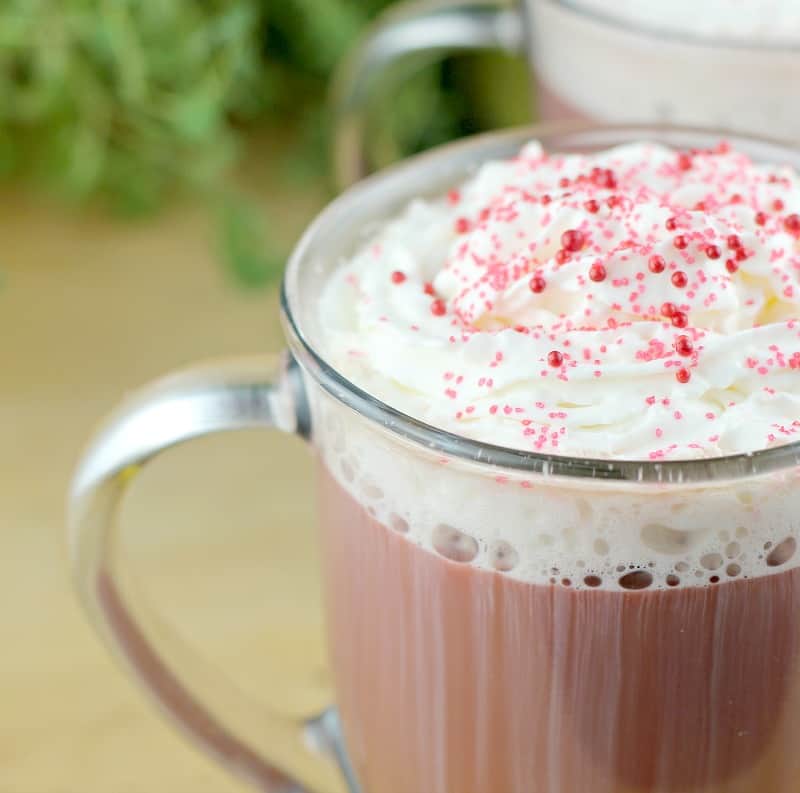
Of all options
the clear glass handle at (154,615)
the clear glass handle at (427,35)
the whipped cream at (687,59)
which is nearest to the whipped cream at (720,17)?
the whipped cream at (687,59)

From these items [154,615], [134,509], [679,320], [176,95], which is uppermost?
[679,320]

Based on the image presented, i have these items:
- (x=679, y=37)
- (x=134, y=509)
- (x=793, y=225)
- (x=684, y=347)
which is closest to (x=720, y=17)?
(x=679, y=37)

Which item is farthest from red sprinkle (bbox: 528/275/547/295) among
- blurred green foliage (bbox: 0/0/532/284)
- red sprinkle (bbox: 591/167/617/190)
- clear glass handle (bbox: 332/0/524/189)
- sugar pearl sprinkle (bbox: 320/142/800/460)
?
blurred green foliage (bbox: 0/0/532/284)

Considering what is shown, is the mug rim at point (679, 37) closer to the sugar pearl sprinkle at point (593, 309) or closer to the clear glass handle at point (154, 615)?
the sugar pearl sprinkle at point (593, 309)

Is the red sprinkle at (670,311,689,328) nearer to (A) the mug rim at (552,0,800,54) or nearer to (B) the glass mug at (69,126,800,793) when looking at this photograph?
(B) the glass mug at (69,126,800,793)

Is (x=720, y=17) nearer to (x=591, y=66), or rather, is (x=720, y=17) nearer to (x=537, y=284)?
(x=591, y=66)

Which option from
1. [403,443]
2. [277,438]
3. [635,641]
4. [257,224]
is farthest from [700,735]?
[257,224]
